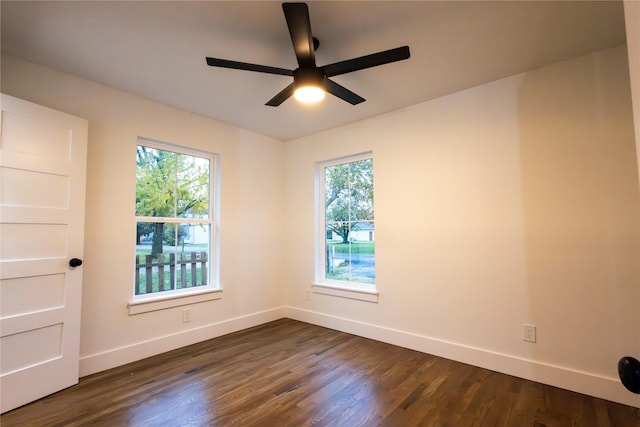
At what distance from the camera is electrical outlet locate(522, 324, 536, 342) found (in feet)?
7.77

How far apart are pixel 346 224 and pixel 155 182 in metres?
2.16

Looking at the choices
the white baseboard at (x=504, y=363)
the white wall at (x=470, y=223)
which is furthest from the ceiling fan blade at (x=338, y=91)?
the white baseboard at (x=504, y=363)

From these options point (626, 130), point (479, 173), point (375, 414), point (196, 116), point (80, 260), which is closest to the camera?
point (375, 414)

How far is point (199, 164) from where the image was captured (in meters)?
3.46

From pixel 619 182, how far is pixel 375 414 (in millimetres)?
2291

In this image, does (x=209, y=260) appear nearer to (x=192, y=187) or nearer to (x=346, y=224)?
(x=192, y=187)

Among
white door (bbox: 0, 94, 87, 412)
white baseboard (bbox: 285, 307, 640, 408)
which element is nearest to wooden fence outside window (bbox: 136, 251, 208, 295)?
white door (bbox: 0, 94, 87, 412)

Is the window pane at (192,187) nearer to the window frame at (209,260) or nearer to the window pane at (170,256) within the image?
the window frame at (209,260)

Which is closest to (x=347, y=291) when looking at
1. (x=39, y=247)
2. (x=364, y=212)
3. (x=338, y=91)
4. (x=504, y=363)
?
(x=364, y=212)

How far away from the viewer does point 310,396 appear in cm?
214

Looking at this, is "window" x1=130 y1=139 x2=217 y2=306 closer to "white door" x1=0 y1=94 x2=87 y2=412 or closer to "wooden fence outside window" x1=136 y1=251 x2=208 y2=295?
"wooden fence outside window" x1=136 y1=251 x2=208 y2=295

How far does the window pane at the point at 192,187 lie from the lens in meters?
3.27

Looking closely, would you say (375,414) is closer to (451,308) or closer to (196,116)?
(451,308)

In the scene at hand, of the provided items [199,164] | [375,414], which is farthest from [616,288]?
[199,164]
